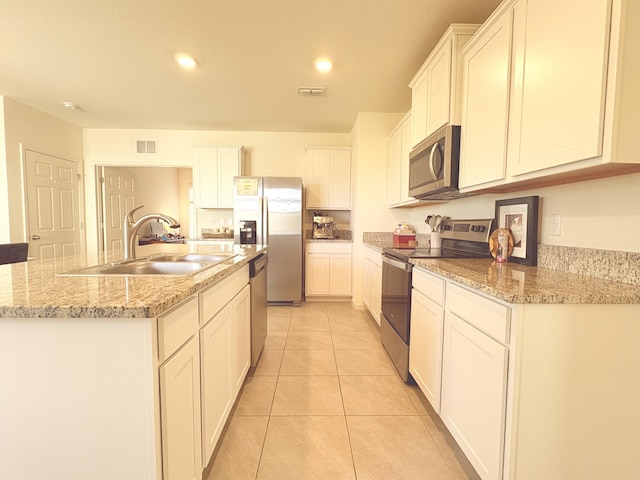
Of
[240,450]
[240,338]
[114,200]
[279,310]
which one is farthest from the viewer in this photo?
[114,200]

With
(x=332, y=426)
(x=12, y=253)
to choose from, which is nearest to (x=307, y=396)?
(x=332, y=426)

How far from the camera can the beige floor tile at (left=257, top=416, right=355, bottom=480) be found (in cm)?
125

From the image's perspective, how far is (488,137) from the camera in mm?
1498

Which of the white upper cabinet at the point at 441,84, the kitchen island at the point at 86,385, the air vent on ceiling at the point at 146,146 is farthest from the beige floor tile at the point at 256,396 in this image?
the air vent on ceiling at the point at 146,146

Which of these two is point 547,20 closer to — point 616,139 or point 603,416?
point 616,139

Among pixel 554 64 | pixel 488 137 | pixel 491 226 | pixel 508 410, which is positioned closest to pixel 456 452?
pixel 508 410

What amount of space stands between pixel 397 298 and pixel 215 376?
4.35 ft

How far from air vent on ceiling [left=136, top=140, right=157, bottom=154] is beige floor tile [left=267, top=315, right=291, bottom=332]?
10.5 feet

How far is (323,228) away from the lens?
402cm

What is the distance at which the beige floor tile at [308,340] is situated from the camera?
2.51m

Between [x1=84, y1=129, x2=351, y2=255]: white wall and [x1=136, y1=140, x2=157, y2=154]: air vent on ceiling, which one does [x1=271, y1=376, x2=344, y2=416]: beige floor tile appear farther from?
[x1=136, y1=140, x2=157, y2=154]: air vent on ceiling

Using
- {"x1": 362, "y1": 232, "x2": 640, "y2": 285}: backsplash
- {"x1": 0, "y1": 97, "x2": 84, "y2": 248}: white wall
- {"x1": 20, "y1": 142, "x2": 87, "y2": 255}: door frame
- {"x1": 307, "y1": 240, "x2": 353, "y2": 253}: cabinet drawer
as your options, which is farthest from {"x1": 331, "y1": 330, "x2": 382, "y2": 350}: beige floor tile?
{"x1": 0, "y1": 97, "x2": 84, "y2": 248}: white wall

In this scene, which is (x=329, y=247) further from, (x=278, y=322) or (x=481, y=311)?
(x=481, y=311)

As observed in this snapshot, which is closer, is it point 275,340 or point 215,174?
point 275,340
